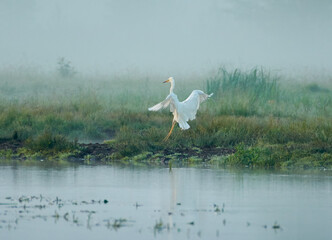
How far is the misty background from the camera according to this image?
248ft

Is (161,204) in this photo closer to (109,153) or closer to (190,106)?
(109,153)

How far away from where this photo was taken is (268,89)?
29.9m

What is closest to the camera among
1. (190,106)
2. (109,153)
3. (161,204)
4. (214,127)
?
(161,204)

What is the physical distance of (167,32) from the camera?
83.4 m

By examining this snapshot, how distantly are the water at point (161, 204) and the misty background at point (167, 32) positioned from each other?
57.6 meters

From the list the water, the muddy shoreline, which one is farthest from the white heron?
the water

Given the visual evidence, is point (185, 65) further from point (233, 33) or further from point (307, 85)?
point (307, 85)

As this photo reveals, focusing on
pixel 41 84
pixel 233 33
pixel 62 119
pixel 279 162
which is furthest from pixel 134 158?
pixel 233 33

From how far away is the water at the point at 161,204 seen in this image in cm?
980

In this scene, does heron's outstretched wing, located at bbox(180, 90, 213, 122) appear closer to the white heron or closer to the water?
the white heron

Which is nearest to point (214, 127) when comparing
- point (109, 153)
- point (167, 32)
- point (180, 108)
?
point (180, 108)

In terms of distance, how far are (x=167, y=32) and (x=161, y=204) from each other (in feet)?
238

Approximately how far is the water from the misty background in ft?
189

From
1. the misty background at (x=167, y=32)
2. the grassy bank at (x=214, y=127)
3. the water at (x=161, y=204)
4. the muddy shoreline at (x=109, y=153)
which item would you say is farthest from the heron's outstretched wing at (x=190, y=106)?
the misty background at (x=167, y=32)
